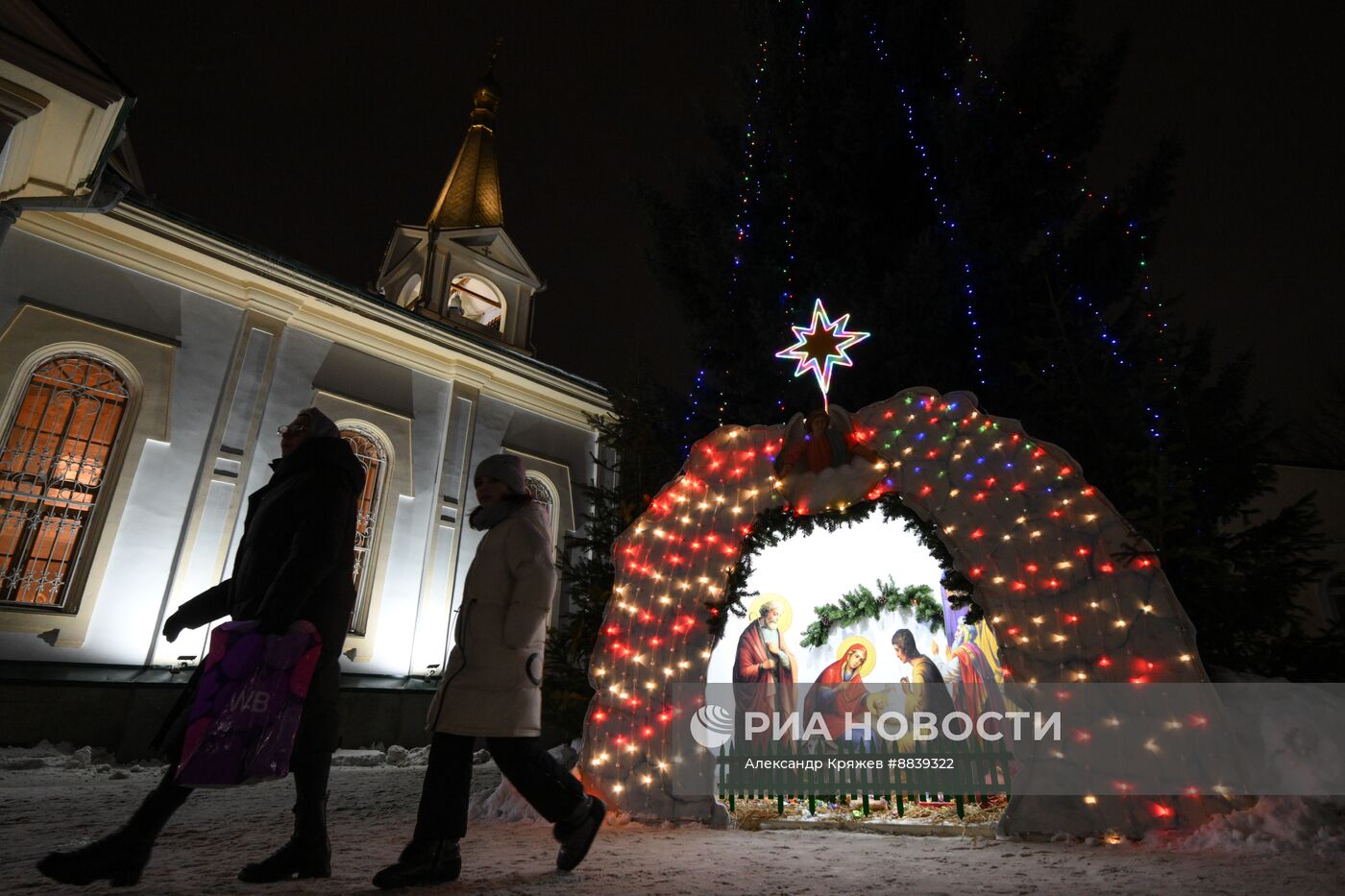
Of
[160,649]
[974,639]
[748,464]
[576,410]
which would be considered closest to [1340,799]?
[974,639]

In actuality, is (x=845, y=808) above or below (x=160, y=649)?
below

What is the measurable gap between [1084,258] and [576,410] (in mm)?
12601

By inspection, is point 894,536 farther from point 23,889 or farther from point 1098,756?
point 23,889

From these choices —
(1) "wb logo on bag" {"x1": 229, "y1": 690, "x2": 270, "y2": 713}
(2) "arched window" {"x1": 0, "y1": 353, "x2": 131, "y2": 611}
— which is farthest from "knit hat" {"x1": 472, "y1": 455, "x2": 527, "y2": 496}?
(2) "arched window" {"x1": 0, "y1": 353, "x2": 131, "y2": 611}

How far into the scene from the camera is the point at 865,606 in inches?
285

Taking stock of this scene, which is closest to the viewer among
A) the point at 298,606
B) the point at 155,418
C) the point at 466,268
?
the point at 298,606

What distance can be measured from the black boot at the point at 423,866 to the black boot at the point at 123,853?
93cm

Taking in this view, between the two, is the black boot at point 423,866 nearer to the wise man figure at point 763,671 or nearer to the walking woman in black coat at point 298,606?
the walking woman in black coat at point 298,606

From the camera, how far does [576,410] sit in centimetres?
1777

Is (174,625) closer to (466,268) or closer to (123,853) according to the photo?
(123,853)

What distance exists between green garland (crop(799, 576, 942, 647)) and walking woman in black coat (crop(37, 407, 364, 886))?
5030 millimetres

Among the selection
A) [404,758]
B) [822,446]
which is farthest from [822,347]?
[404,758]

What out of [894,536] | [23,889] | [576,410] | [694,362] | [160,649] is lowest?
[23,889]

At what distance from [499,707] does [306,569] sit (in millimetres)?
1099
